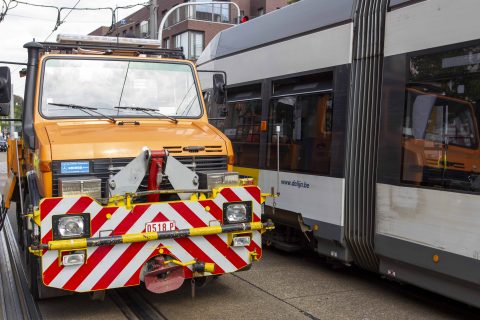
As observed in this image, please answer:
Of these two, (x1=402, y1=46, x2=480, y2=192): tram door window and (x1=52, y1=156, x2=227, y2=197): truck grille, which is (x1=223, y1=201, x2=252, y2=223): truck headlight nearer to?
(x1=52, y1=156, x2=227, y2=197): truck grille

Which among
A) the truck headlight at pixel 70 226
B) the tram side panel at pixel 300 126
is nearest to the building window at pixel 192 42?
the tram side panel at pixel 300 126

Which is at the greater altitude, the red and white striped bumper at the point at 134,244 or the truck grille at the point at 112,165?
the truck grille at the point at 112,165

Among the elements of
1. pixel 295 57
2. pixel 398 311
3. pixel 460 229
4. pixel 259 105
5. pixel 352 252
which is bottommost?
pixel 398 311

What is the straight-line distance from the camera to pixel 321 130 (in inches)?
249

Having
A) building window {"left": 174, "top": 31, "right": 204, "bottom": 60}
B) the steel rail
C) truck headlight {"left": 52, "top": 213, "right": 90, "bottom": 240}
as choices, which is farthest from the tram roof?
building window {"left": 174, "top": 31, "right": 204, "bottom": 60}

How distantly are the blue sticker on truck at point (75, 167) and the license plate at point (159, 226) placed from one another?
0.79 meters

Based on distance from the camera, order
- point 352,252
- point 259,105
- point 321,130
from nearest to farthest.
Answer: point 352,252
point 321,130
point 259,105

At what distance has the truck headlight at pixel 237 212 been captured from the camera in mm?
5070

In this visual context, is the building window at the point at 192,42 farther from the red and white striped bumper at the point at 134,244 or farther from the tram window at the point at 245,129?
the red and white striped bumper at the point at 134,244

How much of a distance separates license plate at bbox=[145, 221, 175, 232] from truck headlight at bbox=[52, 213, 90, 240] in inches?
21.4

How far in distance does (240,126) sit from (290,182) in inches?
71.9

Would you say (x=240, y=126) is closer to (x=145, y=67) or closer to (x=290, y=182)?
(x=290, y=182)

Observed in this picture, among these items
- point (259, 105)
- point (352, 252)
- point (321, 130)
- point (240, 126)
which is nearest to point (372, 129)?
point (321, 130)

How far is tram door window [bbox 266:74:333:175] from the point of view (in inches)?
245
